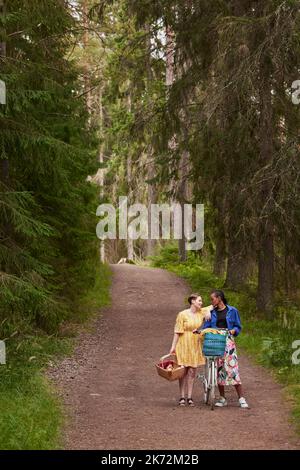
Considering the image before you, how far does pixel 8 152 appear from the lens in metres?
11.9

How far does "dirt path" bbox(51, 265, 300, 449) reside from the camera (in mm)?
8328

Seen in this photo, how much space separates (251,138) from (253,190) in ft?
5.60

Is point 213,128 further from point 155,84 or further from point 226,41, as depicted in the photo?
point 155,84

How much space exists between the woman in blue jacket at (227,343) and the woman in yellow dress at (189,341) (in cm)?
15

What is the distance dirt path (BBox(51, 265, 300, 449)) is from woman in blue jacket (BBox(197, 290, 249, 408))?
33 centimetres

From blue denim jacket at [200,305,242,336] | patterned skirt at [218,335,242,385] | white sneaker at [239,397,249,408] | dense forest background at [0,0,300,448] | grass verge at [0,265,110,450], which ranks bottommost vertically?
white sneaker at [239,397,249,408]

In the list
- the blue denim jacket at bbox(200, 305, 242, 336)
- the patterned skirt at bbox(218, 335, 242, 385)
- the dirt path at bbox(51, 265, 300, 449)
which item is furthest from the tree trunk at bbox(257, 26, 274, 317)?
the patterned skirt at bbox(218, 335, 242, 385)

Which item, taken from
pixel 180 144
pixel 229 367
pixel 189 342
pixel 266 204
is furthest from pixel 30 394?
pixel 180 144

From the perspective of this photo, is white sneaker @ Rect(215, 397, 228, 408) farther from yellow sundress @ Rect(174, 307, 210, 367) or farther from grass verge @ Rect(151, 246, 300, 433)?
grass verge @ Rect(151, 246, 300, 433)

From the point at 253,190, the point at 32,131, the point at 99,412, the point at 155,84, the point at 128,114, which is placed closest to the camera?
the point at 99,412

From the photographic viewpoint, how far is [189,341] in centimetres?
1011

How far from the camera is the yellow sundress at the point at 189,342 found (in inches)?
396

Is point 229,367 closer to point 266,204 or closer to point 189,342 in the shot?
point 189,342
